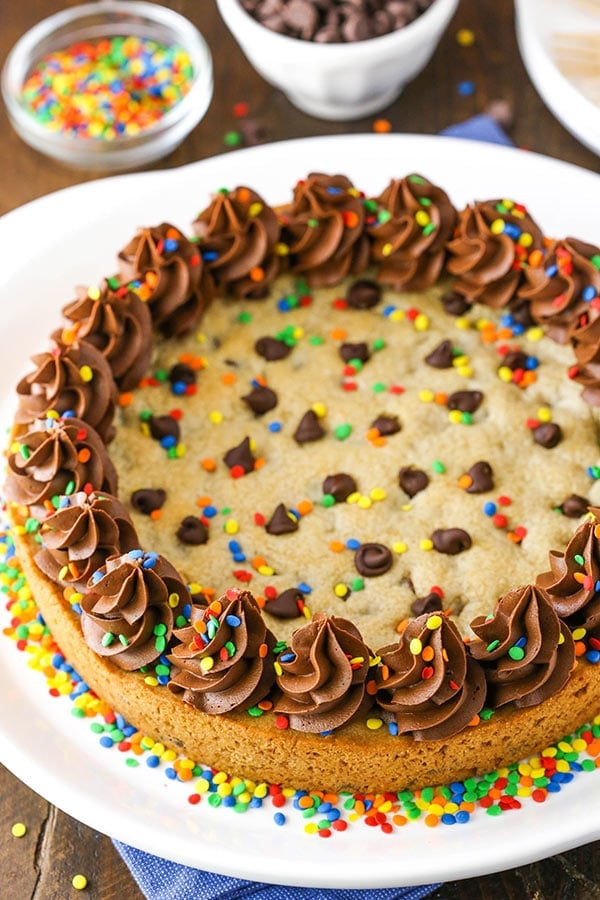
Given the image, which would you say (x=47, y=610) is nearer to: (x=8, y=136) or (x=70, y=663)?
(x=70, y=663)

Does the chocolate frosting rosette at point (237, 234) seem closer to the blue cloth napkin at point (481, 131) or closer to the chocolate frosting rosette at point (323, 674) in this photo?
the blue cloth napkin at point (481, 131)

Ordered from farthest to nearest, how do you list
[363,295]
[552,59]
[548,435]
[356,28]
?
[552,59], [356,28], [363,295], [548,435]

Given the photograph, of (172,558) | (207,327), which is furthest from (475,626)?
(207,327)

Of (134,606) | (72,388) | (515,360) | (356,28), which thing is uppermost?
(72,388)

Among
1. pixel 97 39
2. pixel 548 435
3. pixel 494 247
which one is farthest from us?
pixel 97 39

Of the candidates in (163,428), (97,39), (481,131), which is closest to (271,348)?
(163,428)

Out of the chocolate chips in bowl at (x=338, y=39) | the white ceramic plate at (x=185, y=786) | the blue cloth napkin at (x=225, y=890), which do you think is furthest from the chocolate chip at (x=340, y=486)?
the chocolate chips in bowl at (x=338, y=39)

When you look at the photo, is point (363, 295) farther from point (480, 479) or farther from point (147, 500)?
point (147, 500)
